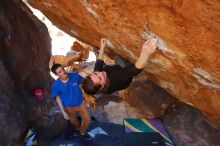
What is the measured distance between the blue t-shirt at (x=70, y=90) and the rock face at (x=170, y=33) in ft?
3.20

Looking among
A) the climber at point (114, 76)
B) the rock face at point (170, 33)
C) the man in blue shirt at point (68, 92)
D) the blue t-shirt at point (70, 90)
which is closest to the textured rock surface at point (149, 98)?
the rock face at point (170, 33)

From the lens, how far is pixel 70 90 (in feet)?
19.2

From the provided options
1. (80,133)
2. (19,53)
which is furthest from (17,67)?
(80,133)

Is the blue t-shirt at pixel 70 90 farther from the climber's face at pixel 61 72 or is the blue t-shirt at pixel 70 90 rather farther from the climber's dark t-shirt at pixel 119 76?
the climber's dark t-shirt at pixel 119 76

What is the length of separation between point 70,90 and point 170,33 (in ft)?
8.22

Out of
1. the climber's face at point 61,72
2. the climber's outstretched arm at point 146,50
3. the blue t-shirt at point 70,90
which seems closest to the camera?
the climber's outstretched arm at point 146,50

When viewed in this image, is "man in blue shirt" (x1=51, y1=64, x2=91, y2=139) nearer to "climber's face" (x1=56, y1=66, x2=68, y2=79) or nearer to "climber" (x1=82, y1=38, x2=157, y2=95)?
"climber's face" (x1=56, y1=66, x2=68, y2=79)

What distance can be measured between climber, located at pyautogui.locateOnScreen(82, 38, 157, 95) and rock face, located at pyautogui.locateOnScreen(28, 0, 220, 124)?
340mm

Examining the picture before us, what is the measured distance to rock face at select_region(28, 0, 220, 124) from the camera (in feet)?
11.8

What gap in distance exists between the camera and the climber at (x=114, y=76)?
414 centimetres

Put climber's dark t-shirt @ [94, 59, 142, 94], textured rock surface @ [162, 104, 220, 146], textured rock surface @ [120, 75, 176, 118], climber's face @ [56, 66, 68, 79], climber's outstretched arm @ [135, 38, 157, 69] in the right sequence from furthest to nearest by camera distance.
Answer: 1. textured rock surface @ [120, 75, 176, 118]
2. textured rock surface @ [162, 104, 220, 146]
3. climber's face @ [56, 66, 68, 79]
4. climber's dark t-shirt @ [94, 59, 142, 94]
5. climber's outstretched arm @ [135, 38, 157, 69]

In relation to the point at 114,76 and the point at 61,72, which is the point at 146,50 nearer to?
the point at 114,76

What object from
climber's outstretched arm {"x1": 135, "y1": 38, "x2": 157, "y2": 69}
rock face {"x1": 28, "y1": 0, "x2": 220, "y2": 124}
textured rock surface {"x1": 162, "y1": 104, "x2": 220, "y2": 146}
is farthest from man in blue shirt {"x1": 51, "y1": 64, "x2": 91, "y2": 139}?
→ textured rock surface {"x1": 162, "y1": 104, "x2": 220, "y2": 146}

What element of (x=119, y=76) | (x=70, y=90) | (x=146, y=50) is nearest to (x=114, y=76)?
(x=119, y=76)
